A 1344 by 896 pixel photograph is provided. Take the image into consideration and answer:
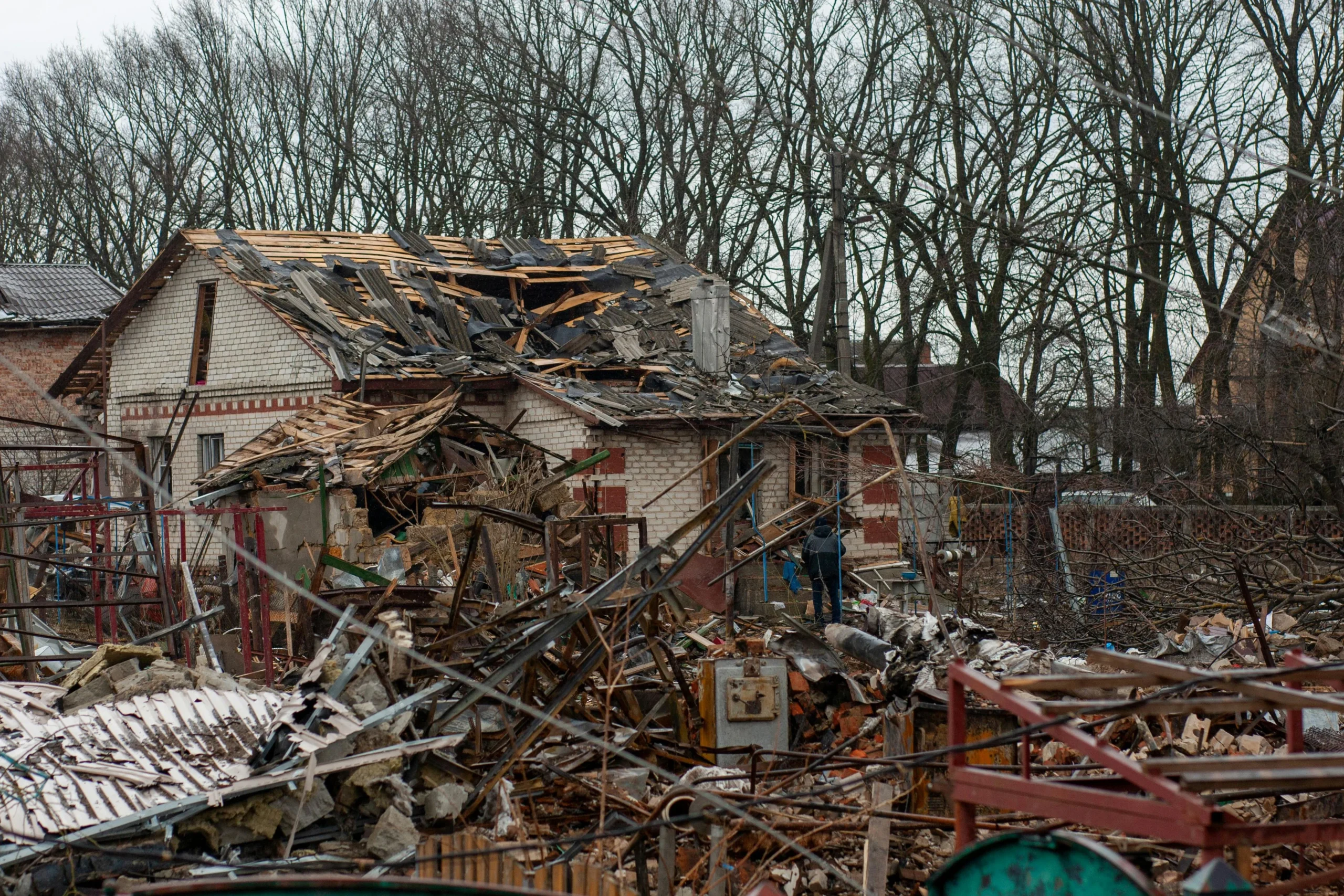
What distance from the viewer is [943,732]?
8594mm

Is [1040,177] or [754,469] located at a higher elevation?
[1040,177]

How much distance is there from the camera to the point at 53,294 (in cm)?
3675

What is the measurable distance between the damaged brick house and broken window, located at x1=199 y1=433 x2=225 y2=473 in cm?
4

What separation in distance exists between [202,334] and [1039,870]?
74.8 ft

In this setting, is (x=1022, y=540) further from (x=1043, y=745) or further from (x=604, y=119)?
(x=604, y=119)

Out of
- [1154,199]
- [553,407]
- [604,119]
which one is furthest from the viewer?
[604,119]

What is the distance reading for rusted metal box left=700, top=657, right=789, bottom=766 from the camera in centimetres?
934

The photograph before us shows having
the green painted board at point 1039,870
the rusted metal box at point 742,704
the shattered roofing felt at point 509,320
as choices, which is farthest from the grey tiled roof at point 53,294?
the green painted board at point 1039,870

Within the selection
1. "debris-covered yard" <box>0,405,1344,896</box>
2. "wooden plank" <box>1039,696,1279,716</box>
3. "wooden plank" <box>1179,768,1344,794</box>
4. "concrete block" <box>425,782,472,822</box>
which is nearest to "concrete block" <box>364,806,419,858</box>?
"debris-covered yard" <box>0,405,1344,896</box>

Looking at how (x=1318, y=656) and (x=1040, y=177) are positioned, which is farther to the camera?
(x=1040, y=177)

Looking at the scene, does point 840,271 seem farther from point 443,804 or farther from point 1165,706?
point 1165,706

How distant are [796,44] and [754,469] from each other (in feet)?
89.3

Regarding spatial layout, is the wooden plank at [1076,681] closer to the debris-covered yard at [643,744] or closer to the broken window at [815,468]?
the debris-covered yard at [643,744]

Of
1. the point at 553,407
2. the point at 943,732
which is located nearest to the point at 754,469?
the point at 943,732
